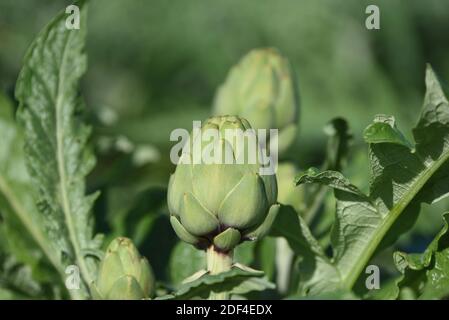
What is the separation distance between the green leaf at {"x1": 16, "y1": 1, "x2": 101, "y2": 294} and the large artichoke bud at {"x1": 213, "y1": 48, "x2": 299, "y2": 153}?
22 centimetres

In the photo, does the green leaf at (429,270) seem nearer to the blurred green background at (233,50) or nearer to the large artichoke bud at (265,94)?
the large artichoke bud at (265,94)

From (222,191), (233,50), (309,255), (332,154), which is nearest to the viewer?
(222,191)

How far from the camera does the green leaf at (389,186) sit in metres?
0.95

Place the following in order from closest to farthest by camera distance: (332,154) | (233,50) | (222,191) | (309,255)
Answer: (222,191), (309,255), (332,154), (233,50)

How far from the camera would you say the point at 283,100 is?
49.9 inches

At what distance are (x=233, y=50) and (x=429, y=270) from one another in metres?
2.04

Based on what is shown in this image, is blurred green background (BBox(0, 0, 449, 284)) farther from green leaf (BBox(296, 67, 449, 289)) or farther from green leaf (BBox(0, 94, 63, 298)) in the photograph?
green leaf (BBox(296, 67, 449, 289))

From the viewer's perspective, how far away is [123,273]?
1008mm

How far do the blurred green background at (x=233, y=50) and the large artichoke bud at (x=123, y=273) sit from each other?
1691 millimetres

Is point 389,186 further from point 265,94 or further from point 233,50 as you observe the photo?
point 233,50

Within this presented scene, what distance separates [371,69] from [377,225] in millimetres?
1917

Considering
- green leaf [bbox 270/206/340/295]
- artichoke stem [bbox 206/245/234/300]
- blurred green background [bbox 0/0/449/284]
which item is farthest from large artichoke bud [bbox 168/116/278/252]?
blurred green background [bbox 0/0/449/284]

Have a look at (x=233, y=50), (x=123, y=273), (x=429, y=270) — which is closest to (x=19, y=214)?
(x=123, y=273)

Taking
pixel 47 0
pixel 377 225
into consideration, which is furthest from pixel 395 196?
pixel 47 0
